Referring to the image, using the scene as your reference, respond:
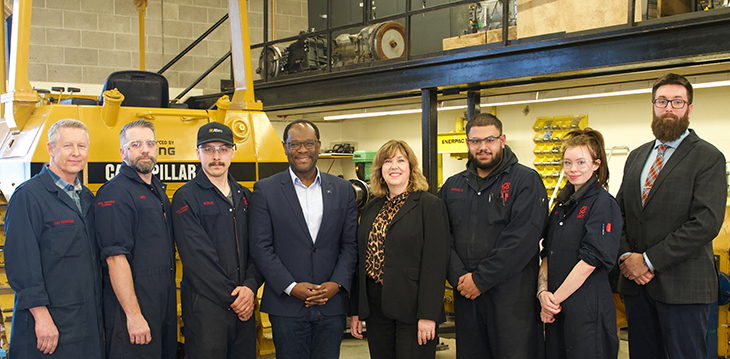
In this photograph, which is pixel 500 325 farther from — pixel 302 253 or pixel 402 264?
pixel 302 253

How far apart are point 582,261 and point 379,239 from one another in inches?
42.9

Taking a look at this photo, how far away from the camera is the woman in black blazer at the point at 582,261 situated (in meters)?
2.87

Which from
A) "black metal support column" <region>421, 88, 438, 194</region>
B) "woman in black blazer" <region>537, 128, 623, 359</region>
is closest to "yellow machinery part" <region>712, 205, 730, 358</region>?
"woman in black blazer" <region>537, 128, 623, 359</region>

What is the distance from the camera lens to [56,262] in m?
2.76

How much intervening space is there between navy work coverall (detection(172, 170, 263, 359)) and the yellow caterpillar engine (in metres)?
1.18

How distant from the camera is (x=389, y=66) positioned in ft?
20.6

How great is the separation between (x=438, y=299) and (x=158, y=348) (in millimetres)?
1553

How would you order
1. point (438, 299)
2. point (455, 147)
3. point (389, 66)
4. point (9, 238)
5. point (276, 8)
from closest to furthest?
1. point (9, 238)
2. point (438, 299)
3. point (389, 66)
4. point (455, 147)
5. point (276, 8)

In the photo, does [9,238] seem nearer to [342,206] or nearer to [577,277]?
[342,206]

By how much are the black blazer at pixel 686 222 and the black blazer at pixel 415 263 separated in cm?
119

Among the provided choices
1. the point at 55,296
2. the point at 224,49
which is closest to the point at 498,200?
the point at 55,296

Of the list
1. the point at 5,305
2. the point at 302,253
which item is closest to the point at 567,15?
the point at 302,253

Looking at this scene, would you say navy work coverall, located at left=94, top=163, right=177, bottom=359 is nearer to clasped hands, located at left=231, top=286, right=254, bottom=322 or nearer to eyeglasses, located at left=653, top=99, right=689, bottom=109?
clasped hands, located at left=231, top=286, right=254, bottom=322

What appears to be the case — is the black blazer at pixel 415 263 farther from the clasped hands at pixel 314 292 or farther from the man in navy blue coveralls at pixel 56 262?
the man in navy blue coveralls at pixel 56 262
